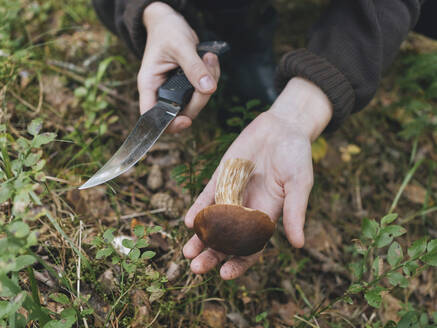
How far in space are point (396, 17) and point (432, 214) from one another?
1.79m

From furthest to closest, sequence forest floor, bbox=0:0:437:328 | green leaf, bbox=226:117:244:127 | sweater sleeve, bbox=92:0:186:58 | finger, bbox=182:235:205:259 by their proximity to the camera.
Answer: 1. sweater sleeve, bbox=92:0:186:58
2. green leaf, bbox=226:117:244:127
3. finger, bbox=182:235:205:259
4. forest floor, bbox=0:0:437:328

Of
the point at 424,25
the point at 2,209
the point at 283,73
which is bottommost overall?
the point at 424,25

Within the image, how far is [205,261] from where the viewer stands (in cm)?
181

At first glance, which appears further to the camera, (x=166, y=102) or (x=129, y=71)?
(x=129, y=71)

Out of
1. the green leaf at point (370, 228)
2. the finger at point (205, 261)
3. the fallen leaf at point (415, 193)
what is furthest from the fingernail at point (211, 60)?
A: the fallen leaf at point (415, 193)

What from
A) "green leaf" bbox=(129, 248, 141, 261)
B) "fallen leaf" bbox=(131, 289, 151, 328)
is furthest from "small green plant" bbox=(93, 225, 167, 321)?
"fallen leaf" bbox=(131, 289, 151, 328)

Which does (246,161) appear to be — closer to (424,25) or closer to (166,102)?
(166,102)

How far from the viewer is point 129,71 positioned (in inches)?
128

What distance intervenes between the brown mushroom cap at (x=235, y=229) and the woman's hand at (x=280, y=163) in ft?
0.55

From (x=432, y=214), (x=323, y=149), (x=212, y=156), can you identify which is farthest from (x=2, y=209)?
(x=432, y=214)

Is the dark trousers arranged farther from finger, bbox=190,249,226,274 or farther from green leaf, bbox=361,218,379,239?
finger, bbox=190,249,226,274

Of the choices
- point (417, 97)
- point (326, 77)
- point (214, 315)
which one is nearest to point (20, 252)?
point (214, 315)

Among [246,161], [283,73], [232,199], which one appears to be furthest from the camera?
[283,73]

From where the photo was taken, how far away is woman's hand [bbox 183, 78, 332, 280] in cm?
181
